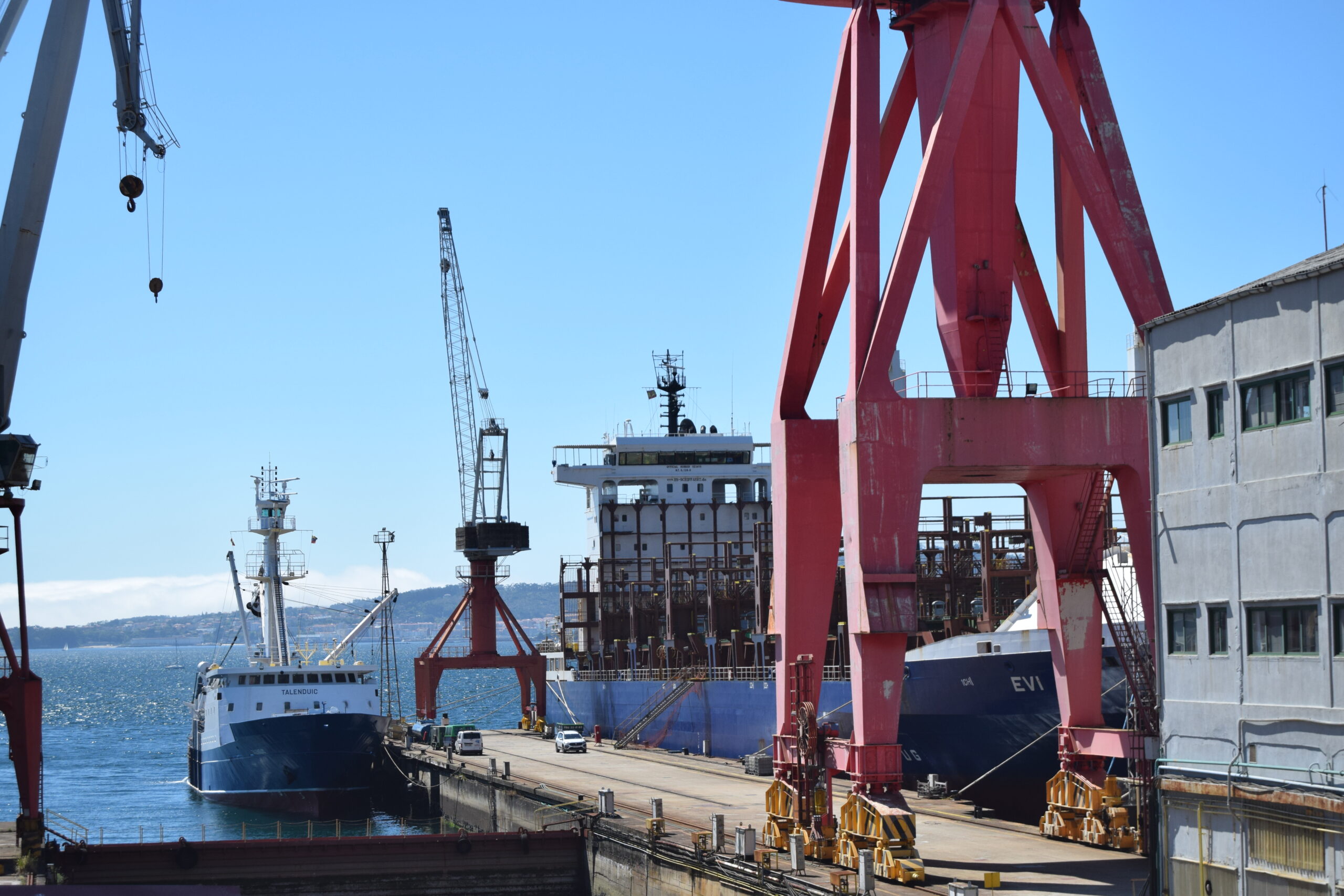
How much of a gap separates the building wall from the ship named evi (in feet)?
117

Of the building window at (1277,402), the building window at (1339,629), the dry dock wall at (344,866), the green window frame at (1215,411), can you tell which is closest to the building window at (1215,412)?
the green window frame at (1215,411)

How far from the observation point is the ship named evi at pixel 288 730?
49.0 meters

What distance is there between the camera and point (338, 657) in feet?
188

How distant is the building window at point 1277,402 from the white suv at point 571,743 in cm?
3730

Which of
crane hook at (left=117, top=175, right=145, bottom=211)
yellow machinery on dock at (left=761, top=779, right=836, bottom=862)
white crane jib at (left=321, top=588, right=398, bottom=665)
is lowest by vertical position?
yellow machinery on dock at (left=761, top=779, right=836, bottom=862)

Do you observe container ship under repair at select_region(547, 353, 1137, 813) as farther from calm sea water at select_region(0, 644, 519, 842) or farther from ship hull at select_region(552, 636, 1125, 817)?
calm sea water at select_region(0, 644, 519, 842)

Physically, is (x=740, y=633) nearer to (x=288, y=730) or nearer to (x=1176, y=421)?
(x=288, y=730)

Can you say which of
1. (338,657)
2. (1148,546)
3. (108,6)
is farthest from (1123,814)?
(338,657)

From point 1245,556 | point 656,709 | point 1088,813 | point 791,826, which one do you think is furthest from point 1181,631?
point 656,709

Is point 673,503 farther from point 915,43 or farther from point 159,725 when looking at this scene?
point 159,725

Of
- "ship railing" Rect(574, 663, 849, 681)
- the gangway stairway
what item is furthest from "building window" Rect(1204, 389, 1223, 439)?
the gangway stairway

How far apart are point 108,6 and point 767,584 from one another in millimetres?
28648

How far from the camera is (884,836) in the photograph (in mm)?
23781

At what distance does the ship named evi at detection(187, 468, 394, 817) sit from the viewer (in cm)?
4897
